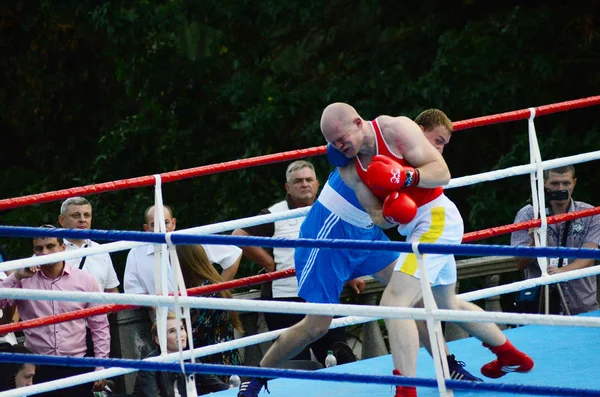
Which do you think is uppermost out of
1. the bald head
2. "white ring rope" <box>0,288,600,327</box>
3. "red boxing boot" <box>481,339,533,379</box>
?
the bald head

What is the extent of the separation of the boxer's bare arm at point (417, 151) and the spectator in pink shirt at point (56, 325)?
6.68ft

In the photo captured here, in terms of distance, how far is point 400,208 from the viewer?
400cm

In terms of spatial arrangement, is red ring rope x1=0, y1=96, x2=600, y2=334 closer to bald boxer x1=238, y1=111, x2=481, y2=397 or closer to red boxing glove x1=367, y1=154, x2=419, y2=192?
bald boxer x1=238, y1=111, x2=481, y2=397

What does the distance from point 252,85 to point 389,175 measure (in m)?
6.47

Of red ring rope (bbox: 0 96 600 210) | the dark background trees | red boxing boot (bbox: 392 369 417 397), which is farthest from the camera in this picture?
the dark background trees

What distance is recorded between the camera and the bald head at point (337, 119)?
4145 mm

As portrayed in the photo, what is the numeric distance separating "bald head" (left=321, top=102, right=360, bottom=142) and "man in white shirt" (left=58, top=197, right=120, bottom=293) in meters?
2.03

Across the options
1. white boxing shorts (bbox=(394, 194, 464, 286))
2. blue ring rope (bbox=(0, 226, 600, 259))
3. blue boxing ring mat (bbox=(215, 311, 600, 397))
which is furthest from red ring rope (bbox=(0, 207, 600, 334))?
blue ring rope (bbox=(0, 226, 600, 259))

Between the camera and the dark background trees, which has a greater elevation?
the dark background trees

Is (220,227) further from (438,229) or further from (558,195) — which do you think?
(558,195)

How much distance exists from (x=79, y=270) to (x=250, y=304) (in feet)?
7.69

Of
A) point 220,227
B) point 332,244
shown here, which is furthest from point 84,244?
point 332,244

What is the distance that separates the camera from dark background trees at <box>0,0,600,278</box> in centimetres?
930

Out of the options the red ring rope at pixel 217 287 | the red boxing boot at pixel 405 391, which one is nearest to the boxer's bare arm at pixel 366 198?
the red boxing boot at pixel 405 391
